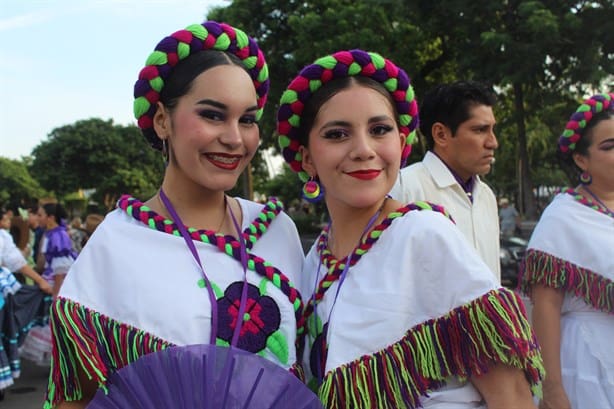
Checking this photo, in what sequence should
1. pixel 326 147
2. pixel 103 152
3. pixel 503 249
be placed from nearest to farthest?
pixel 326 147 < pixel 503 249 < pixel 103 152

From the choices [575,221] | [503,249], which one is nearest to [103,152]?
[503,249]

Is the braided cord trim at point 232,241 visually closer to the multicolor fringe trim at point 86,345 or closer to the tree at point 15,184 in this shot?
the multicolor fringe trim at point 86,345

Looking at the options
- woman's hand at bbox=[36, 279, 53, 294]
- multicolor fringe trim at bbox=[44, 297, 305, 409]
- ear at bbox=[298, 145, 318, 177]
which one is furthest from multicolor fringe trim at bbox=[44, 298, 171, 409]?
woman's hand at bbox=[36, 279, 53, 294]

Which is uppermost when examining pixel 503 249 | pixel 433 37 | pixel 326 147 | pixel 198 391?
pixel 433 37

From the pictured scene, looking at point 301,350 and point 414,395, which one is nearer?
point 414,395

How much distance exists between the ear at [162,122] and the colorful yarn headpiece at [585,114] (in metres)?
2.02

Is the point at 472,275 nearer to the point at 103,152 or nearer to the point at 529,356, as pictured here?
the point at 529,356

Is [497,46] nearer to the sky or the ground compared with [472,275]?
nearer to the sky

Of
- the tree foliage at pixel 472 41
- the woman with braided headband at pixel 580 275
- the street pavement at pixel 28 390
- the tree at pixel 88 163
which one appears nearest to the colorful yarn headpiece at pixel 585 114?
the woman with braided headband at pixel 580 275

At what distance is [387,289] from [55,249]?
5900 millimetres

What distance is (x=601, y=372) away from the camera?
8.55ft

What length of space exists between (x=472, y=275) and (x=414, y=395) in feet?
1.11

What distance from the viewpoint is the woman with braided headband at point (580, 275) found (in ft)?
8.54

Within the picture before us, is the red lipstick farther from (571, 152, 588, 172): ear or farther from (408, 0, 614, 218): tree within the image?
(408, 0, 614, 218): tree
